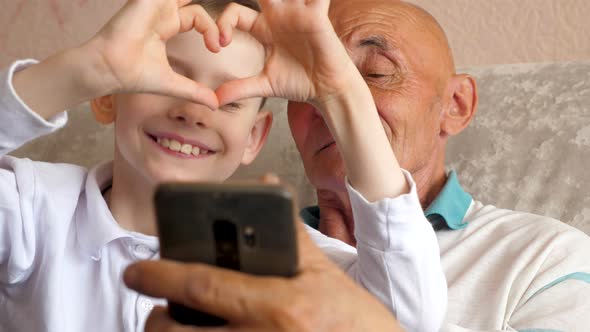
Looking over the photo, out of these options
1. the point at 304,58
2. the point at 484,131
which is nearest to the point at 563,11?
the point at 484,131

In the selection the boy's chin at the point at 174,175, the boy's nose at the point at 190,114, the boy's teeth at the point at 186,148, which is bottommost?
the boy's chin at the point at 174,175

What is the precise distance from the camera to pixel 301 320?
1.65 ft

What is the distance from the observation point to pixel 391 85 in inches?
62.6

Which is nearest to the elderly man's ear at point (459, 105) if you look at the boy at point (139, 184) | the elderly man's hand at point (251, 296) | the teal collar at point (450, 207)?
the teal collar at point (450, 207)

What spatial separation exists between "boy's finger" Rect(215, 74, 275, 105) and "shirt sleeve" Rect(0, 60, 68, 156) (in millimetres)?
211

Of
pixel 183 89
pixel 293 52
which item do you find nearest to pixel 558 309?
pixel 293 52

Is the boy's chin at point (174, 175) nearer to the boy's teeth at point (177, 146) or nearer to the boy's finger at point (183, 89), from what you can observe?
the boy's teeth at point (177, 146)

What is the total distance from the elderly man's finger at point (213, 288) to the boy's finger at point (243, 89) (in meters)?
0.52

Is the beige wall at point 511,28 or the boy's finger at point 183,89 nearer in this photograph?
the boy's finger at point 183,89

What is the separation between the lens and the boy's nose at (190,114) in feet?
3.64

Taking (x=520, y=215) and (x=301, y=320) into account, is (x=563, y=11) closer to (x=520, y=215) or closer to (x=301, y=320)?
(x=520, y=215)

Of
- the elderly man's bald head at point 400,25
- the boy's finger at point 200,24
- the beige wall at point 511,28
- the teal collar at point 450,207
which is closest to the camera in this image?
the boy's finger at point 200,24

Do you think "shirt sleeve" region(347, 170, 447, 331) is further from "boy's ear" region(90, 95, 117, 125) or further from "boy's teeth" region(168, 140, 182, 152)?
"boy's ear" region(90, 95, 117, 125)

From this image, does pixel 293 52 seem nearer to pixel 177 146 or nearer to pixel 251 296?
pixel 177 146
